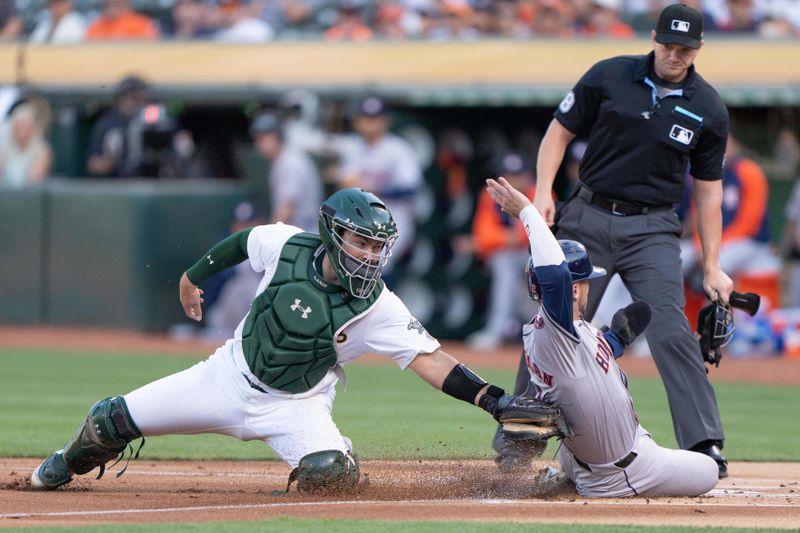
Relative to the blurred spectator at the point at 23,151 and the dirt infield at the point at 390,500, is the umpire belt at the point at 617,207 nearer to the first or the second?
the dirt infield at the point at 390,500

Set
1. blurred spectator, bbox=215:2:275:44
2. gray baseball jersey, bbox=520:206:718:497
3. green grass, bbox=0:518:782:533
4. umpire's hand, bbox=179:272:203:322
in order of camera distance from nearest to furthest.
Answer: green grass, bbox=0:518:782:533 → gray baseball jersey, bbox=520:206:718:497 → umpire's hand, bbox=179:272:203:322 → blurred spectator, bbox=215:2:275:44

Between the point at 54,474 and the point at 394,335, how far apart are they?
5.17ft

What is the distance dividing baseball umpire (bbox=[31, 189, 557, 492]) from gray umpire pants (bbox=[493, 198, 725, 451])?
1013 mm

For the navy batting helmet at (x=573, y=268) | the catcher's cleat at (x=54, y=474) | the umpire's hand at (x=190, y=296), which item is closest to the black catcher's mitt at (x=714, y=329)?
the navy batting helmet at (x=573, y=268)

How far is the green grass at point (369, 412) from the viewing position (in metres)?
7.70

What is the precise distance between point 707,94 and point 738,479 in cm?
185

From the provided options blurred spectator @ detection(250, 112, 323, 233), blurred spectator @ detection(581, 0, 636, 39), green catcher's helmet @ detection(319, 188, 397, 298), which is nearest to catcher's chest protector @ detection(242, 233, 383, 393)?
green catcher's helmet @ detection(319, 188, 397, 298)

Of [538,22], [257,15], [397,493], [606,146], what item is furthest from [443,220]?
[397,493]

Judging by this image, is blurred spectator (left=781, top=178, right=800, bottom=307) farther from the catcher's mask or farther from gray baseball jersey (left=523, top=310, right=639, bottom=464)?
gray baseball jersey (left=523, top=310, right=639, bottom=464)

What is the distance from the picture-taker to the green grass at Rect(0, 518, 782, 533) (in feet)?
16.2

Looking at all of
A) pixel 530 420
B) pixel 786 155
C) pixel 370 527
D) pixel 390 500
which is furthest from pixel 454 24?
pixel 370 527

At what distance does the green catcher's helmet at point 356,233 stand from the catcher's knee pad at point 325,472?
67cm

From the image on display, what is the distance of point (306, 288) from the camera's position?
19.2ft

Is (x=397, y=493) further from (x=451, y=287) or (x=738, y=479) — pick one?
(x=451, y=287)
